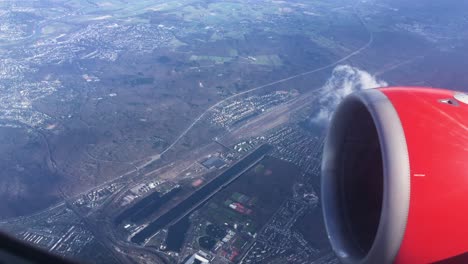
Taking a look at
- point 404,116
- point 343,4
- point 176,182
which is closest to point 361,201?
point 404,116

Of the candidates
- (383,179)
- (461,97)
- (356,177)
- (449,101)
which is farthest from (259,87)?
(383,179)

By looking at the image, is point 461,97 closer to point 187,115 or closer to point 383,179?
point 383,179

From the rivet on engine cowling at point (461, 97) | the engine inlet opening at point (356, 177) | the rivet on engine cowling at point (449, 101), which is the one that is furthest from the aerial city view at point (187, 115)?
the rivet on engine cowling at point (461, 97)

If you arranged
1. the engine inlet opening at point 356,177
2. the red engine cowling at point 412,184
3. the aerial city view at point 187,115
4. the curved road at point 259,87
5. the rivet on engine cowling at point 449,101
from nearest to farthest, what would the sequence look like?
the red engine cowling at point 412,184 < the rivet on engine cowling at point 449,101 < the engine inlet opening at point 356,177 < the aerial city view at point 187,115 < the curved road at point 259,87

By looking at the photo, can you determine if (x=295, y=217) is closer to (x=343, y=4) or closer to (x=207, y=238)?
(x=207, y=238)

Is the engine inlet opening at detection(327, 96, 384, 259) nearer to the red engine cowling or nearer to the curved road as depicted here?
the red engine cowling

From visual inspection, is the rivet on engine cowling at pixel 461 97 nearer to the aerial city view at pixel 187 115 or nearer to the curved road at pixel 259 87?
the aerial city view at pixel 187 115

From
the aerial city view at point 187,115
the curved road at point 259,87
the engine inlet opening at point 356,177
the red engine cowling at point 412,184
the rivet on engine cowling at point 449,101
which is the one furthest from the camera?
the curved road at point 259,87
